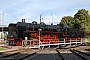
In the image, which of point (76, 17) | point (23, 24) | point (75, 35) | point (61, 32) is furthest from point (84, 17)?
point (23, 24)

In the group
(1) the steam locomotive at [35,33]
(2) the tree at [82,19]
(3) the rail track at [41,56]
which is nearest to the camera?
(3) the rail track at [41,56]

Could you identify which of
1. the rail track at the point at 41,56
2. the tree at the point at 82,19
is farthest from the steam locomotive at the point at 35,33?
the tree at the point at 82,19

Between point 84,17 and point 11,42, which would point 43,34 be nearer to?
point 11,42

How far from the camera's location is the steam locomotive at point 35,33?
2538 centimetres

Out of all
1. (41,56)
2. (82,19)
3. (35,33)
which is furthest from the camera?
(82,19)

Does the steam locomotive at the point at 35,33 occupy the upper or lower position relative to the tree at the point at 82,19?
lower

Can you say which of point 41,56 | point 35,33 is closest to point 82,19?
point 35,33

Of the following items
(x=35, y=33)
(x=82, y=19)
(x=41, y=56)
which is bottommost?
(x=41, y=56)

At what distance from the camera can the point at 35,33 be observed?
26250 mm

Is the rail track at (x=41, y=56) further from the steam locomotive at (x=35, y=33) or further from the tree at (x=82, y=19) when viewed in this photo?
the tree at (x=82, y=19)

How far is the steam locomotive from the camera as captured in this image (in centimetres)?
2538

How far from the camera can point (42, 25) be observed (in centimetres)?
2820

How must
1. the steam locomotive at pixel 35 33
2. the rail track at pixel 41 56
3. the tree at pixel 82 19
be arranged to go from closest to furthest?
the rail track at pixel 41 56 → the steam locomotive at pixel 35 33 → the tree at pixel 82 19

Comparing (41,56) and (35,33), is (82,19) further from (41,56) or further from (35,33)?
(41,56)
